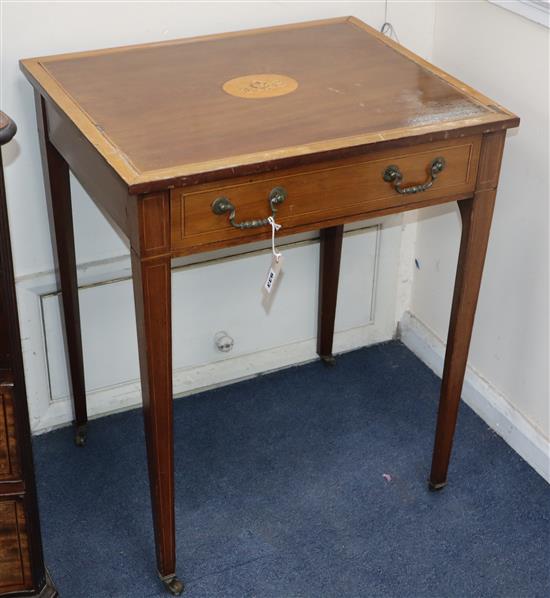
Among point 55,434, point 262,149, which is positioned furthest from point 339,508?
point 262,149

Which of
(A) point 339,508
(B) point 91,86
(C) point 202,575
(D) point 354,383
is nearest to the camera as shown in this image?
(B) point 91,86

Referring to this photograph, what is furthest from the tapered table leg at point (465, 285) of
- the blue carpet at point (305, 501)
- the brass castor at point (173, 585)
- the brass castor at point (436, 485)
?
the brass castor at point (173, 585)

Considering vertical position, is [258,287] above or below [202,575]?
above

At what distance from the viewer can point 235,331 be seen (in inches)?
99.0

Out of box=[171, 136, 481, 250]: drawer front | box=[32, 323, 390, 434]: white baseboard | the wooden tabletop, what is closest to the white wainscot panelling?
box=[32, 323, 390, 434]: white baseboard

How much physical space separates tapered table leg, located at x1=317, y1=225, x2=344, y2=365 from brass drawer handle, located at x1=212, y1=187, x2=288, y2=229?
727 mm

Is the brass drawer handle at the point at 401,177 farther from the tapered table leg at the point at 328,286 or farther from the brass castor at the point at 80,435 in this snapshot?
the brass castor at the point at 80,435

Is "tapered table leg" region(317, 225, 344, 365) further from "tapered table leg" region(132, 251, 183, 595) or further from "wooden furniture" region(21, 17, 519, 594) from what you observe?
"tapered table leg" region(132, 251, 183, 595)

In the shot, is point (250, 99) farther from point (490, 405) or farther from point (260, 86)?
point (490, 405)

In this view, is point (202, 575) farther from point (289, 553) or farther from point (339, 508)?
point (339, 508)

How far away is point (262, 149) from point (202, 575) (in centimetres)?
90

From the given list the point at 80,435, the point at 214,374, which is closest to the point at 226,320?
the point at 214,374

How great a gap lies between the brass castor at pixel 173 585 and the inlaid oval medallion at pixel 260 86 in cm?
94

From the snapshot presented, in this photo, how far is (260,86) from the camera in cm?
189
